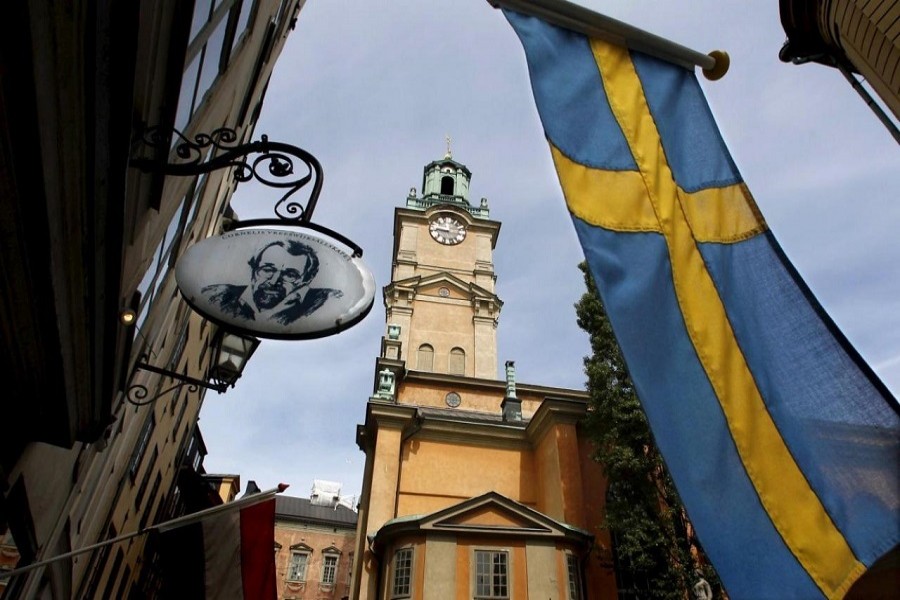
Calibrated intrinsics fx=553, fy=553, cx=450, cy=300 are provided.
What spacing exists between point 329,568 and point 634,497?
Answer: 32523 millimetres

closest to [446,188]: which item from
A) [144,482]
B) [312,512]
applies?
[312,512]

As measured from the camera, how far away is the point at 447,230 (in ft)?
117

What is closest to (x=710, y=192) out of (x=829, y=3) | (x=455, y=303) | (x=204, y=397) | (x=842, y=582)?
(x=842, y=582)

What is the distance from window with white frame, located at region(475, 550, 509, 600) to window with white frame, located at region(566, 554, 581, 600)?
1.93 m

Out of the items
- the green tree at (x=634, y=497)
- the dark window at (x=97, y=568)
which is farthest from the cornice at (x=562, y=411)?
the dark window at (x=97, y=568)

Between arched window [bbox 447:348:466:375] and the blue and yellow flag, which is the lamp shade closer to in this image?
the blue and yellow flag

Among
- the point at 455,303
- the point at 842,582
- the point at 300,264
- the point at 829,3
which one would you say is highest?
the point at 455,303

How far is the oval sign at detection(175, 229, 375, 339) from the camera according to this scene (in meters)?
3.75

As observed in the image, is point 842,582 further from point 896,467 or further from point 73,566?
point 73,566

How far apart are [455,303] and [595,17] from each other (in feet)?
90.7

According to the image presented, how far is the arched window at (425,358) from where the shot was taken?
1140 inches

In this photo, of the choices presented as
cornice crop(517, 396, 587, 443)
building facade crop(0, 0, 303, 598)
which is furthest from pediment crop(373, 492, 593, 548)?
building facade crop(0, 0, 303, 598)

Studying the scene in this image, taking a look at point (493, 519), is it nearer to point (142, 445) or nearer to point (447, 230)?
point (142, 445)

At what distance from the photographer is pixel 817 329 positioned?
3131mm
